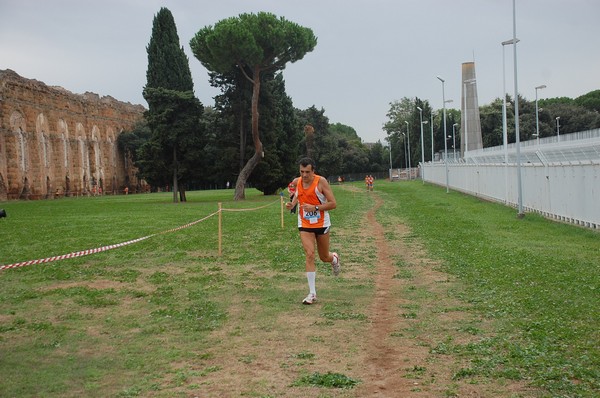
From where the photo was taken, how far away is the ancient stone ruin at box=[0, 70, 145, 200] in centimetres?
5312

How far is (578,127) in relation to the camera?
9250cm

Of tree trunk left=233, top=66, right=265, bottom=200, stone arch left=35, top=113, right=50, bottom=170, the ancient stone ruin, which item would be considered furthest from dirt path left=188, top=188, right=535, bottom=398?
stone arch left=35, top=113, right=50, bottom=170

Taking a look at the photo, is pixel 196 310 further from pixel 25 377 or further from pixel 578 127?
pixel 578 127

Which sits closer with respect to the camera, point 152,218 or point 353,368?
point 353,368

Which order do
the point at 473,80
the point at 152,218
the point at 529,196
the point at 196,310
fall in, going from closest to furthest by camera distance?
the point at 196,310, the point at 529,196, the point at 152,218, the point at 473,80

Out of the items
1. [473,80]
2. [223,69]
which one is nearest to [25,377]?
[223,69]

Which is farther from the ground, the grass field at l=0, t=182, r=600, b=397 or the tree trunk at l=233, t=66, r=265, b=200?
the tree trunk at l=233, t=66, r=265, b=200

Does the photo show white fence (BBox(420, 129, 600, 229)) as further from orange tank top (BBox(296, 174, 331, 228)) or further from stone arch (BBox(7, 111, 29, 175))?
stone arch (BBox(7, 111, 29, 175))

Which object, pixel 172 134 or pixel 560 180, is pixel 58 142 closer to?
pixel 172 134

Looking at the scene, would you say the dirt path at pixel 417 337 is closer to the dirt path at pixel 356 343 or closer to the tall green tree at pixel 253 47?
the dirt path at pixel 356 343

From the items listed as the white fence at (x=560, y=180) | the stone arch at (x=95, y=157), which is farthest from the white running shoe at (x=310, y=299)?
the stone arch at (x=95, y=157)

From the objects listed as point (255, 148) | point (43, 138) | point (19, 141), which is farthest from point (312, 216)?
point (43, 138)

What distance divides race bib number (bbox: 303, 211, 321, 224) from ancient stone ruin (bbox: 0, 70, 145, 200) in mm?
47349

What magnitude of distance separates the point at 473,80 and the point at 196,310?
6238 cm
